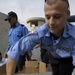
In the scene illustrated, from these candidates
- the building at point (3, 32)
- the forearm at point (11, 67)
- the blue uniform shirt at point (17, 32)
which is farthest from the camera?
the building at point (3, 32)

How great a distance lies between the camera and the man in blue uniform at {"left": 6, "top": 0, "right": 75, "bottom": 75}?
1.97 meters

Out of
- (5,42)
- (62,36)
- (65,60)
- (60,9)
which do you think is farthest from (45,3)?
(5,42)

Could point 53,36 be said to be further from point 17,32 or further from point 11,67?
point 17,32

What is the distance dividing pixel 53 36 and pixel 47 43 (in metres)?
0.07

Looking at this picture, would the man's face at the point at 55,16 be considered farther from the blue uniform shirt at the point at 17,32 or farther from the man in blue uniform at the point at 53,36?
the blue uniform shirt at the point at 17,32

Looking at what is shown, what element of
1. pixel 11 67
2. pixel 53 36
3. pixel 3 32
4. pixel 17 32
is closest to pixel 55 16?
pixel 53 36

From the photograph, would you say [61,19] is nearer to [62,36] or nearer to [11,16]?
[62,36]

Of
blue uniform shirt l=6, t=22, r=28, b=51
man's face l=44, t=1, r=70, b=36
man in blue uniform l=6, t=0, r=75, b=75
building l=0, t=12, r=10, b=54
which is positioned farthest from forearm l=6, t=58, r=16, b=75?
building l=0, t=12, r=10, b=54

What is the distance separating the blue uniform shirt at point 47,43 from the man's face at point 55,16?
0.29ft

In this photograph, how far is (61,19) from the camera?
6.59 ft

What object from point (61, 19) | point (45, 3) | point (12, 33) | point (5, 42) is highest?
point (45, 3)

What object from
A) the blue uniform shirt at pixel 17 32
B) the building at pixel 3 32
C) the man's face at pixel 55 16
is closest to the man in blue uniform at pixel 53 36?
the man's face at pixel 55 16

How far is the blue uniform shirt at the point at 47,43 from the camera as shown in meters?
2.01

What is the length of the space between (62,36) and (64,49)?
0.11 m
